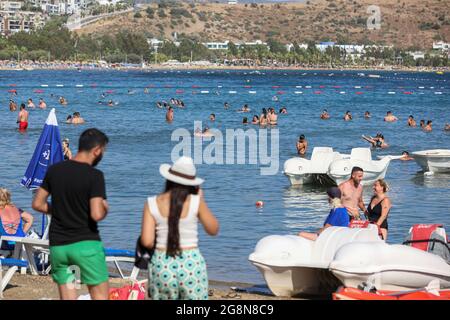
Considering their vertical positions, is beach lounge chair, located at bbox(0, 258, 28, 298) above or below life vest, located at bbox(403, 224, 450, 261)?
below

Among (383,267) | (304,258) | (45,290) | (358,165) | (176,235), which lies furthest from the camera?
(358,165)

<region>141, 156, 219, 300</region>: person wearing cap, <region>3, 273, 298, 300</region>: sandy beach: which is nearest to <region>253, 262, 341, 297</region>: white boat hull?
<region>3, 273, 298, 300</region>: sandy beach

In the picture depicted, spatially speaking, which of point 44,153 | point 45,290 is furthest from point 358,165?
point 45,290

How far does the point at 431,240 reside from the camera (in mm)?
10719

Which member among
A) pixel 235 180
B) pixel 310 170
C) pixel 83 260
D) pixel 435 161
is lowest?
pixel 235 180

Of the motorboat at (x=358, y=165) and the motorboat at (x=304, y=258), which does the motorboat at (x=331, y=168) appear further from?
the motorboat at (x=304, y=258)

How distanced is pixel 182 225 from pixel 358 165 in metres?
14.8

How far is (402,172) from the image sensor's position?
1016 inches

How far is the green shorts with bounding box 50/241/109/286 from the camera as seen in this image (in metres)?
7.19

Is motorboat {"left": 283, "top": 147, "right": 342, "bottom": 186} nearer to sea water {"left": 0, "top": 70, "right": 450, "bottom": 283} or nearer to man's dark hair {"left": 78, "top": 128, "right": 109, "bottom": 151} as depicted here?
sea water {"left": 0, "top": 70, "right": 450, "bottom": 283}

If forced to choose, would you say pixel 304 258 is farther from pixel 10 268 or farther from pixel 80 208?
pixel 80 208

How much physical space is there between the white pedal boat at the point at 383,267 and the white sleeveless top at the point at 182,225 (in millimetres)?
3085

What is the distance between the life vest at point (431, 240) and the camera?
34.8 ft
